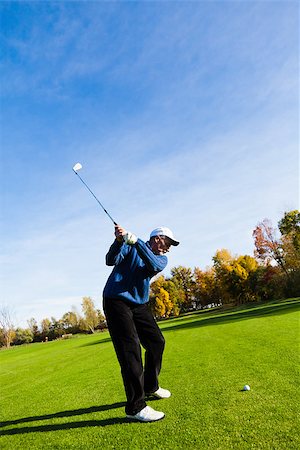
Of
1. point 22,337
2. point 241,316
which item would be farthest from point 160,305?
point 241,316

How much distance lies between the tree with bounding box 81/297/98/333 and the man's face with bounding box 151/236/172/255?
80.8 meters

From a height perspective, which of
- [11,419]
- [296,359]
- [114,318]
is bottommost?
[296,359]

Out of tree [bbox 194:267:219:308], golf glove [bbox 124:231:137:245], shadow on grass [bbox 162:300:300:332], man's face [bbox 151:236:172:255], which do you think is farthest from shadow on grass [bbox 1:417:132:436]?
tree [bbox 194:267:219:308]

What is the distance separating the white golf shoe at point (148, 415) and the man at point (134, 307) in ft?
0.29

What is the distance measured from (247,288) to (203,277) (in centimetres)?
1866

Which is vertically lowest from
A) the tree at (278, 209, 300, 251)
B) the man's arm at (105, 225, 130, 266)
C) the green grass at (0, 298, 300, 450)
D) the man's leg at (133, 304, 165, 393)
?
the green grass at (0, 298, 300, 450)

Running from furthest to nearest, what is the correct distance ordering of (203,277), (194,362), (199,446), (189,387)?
(203,277), (194,362), (189,387), (199,446)

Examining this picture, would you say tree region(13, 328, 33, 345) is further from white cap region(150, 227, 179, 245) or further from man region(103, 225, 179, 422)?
white cap region(150, 227, 179, 245)

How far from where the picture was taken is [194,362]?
6969mm

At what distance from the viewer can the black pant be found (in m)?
4.13

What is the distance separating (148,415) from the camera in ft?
12.4

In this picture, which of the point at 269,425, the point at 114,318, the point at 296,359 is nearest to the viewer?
the point at 269,425

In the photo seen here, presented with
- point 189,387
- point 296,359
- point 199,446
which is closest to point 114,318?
point 189,387

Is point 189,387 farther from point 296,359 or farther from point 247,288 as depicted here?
point 247,288
